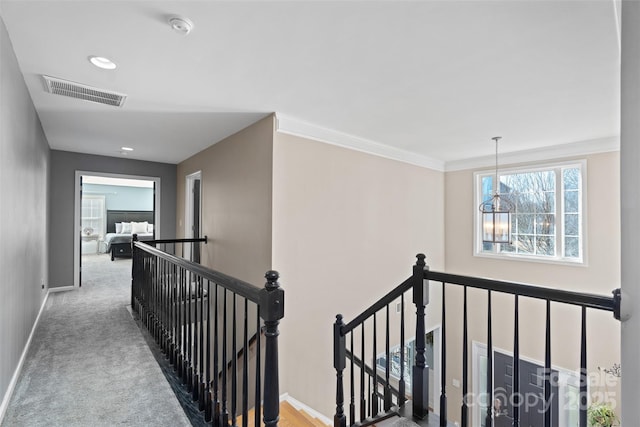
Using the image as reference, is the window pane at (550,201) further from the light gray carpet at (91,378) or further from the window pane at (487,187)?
the light gray carpet at (91,378)

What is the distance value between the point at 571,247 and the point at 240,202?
466 centimetres

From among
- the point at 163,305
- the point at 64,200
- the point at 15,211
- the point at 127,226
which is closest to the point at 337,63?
the point at 163,305

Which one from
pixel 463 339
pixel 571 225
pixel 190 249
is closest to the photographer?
pixel 463 339

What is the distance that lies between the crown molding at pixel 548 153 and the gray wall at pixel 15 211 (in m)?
5.75

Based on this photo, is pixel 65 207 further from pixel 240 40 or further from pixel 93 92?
pixel 240 40

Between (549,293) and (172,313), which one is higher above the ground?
(549,293)

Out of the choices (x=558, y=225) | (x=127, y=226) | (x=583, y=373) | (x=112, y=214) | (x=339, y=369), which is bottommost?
(x=339, y=369)

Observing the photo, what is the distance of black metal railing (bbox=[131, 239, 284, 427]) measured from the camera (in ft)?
4.23

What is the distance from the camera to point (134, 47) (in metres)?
2.02

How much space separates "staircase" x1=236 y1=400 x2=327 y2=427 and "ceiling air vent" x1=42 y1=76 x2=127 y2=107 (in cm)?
314

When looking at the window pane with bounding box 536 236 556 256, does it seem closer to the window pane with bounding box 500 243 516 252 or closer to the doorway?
the window pane with bounding box 500 243 516 252

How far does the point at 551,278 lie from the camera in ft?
14.7

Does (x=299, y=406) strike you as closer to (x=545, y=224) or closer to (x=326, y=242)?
(x=326, y=242)

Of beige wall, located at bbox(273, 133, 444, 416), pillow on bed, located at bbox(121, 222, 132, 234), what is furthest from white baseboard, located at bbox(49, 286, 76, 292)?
pillow on bed, located at bbox(121, 222, 132, 234)
